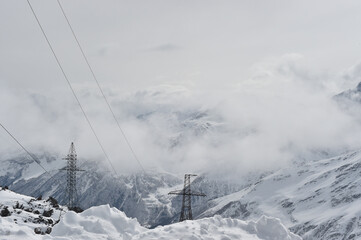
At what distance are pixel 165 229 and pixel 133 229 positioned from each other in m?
5.83

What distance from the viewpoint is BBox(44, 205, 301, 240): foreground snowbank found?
4172 cm

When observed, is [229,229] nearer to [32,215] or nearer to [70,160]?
[32,215]

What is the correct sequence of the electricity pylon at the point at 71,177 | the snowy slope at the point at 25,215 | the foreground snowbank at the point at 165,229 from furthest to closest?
the electricity pylon at the point at 71,177, the snowy slope at the point at 25,215, the foreground snowbank at the point at 165,229

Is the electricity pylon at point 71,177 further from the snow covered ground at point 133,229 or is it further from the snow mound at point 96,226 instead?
the snow covered ground at point 133,229

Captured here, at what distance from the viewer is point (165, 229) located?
42.1m

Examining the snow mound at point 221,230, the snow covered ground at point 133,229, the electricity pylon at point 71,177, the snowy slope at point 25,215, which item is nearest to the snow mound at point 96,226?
the snow covered ground at point 133,229

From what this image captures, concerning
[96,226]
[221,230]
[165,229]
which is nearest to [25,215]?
[96,226]

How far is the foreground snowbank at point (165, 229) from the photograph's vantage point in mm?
41719

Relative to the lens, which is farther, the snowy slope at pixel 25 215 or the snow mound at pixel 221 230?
the snowy slope at pixel 25 215

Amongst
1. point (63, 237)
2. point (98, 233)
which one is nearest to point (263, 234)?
point (98, 233)

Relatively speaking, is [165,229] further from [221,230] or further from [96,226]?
[96,226]

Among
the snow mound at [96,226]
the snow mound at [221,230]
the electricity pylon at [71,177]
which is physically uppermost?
the electricity pylon at [71,177]

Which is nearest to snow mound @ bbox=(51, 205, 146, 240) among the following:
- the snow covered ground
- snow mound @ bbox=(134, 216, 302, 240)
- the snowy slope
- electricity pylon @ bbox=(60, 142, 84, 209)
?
the snow covered ground

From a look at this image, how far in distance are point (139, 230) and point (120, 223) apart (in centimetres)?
216
